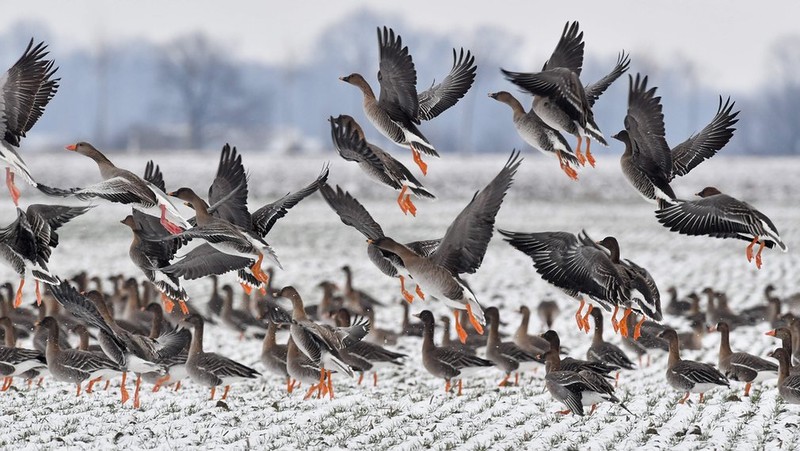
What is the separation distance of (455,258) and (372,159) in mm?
1127

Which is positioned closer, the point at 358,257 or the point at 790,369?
the point at 790,369

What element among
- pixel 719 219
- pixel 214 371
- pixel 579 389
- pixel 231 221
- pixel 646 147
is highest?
pixel 646 147

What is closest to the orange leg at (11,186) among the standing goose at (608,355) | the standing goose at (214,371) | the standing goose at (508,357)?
the standing goose at (214,371)

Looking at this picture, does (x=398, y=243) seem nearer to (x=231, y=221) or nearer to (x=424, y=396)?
(x=231, y=221)

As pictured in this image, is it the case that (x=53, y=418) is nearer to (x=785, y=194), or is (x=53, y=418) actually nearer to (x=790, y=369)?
(x=790, y=369)

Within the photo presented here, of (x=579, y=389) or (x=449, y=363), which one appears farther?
(x=449, y=363)

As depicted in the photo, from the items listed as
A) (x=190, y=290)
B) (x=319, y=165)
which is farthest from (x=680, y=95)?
(x=190, y=290)

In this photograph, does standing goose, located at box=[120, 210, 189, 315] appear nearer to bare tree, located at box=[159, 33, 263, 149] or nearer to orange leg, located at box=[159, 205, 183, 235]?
orange leg, located at box=[159, 205, 183, 235]

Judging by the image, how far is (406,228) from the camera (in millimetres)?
29672

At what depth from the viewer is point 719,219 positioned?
347 inches

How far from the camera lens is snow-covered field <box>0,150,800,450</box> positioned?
8828 mm

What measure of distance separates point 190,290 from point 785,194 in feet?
99.6

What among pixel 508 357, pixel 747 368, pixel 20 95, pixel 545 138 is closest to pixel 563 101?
pixel 545 138

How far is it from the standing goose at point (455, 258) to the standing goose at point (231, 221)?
1025 mm
